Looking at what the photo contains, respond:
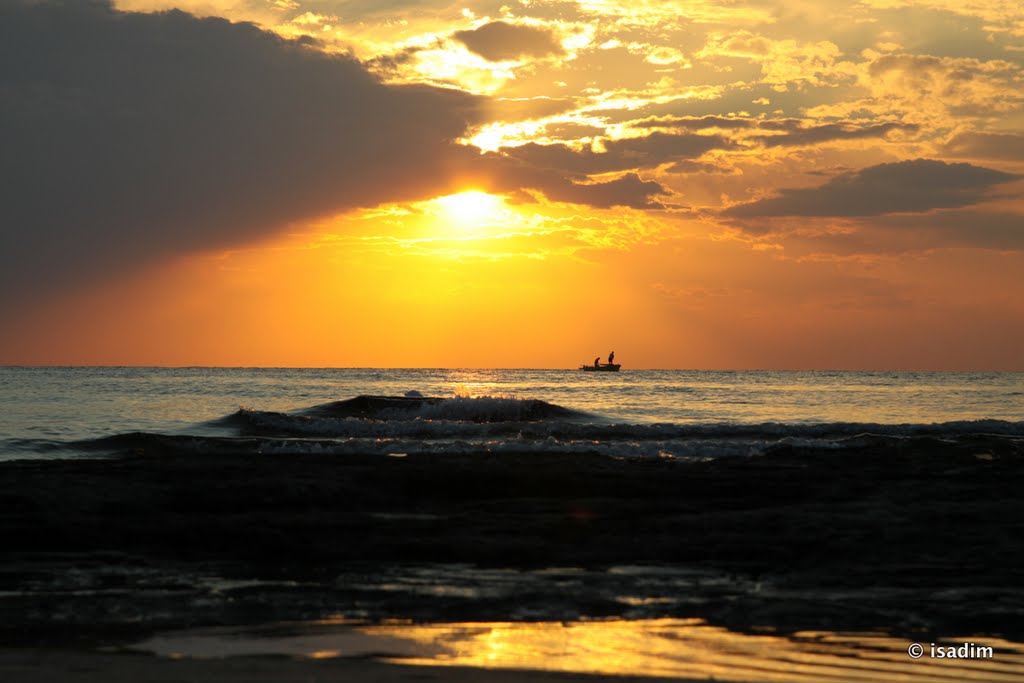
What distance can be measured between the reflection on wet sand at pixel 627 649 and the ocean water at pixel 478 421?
47.4 feet

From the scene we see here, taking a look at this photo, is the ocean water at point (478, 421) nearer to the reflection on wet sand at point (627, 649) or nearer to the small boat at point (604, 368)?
the reflection on wet sand at point (627, 649)

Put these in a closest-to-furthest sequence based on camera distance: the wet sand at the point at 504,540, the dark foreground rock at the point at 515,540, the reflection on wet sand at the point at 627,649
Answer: the reflection on wet sand at the point at 627,649
the wet sand at the point at 504,540
the dark foreground rock at the point at 515,540

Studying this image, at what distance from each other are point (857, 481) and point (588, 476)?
443 centimetres

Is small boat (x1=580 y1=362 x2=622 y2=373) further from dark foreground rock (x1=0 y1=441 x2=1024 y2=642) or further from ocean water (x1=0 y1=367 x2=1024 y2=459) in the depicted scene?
dark foreground rock (x1=0 y1=441 x2=1024 y2=642)

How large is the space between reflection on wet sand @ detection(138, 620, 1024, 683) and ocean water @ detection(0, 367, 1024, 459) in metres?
14.4

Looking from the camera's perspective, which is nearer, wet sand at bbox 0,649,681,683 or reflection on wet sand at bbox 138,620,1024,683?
wet sand at bbox 0,649,681,683

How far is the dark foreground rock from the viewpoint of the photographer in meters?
8.09

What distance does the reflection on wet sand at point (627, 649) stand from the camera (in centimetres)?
636

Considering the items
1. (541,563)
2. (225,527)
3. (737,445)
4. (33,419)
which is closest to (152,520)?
(225,527)

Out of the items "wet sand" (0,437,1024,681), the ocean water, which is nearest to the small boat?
the ocean water

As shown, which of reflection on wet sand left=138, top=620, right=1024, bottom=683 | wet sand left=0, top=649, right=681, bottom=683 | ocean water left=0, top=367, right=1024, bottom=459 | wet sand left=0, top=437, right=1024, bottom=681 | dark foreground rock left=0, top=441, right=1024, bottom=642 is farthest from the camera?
ocean water left=0, top=367, right=1024, bottom=459

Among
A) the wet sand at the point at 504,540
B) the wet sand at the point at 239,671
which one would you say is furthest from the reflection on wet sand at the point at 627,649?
the wet sand at the point at 504,540

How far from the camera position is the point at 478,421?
40.0m

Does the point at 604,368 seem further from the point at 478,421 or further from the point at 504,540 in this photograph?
the point at 504,540
